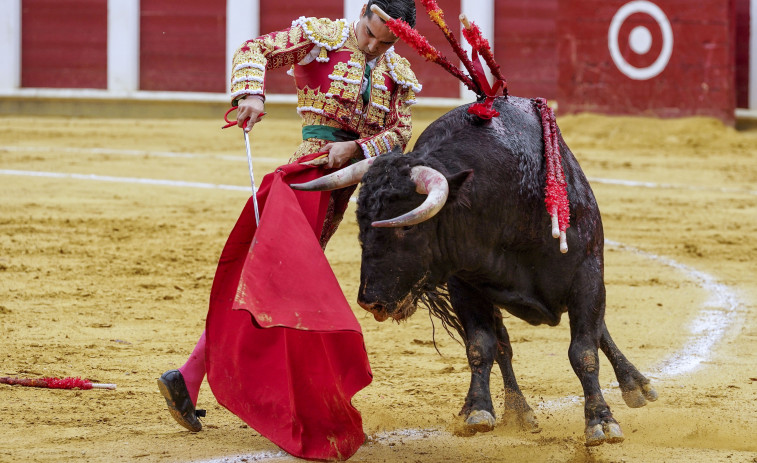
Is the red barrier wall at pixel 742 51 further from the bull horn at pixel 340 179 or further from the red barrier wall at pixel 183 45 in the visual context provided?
the bull horn at pixel 340 179

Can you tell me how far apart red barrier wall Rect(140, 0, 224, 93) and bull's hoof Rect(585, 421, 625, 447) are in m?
9.59

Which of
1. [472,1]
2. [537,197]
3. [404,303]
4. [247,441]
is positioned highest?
[472,1]

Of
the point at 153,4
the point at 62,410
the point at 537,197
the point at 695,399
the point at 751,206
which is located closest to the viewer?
the point at 537,197

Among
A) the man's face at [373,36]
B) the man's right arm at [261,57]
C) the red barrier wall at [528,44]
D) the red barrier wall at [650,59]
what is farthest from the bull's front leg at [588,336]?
the red barrier wall at [528,44]

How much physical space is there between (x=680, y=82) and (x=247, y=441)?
25.4 feet

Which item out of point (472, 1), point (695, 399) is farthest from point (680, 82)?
point (695, 399)

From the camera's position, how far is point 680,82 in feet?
32.2

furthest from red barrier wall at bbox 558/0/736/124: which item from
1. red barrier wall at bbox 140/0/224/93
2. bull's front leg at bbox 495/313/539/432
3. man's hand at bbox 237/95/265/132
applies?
man's hand at bbox 237/95/265/132

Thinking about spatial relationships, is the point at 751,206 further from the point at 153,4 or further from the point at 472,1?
the point at 153,4

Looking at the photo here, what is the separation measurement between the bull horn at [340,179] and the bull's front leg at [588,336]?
22.5 inches

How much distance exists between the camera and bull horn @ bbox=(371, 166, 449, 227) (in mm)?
2416

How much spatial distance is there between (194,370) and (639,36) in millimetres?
7772

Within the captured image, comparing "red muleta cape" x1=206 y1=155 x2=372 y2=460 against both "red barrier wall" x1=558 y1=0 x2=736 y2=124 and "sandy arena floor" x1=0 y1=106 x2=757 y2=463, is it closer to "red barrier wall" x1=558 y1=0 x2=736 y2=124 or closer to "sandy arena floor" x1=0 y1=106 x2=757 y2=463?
"sandy arena floor" x1=0 y1=106 x2=757 y2=463

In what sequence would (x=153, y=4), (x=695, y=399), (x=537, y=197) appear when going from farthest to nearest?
1. (x=153, y=4)
2. (x=695, y=399)
3. (x=537, y=197)
